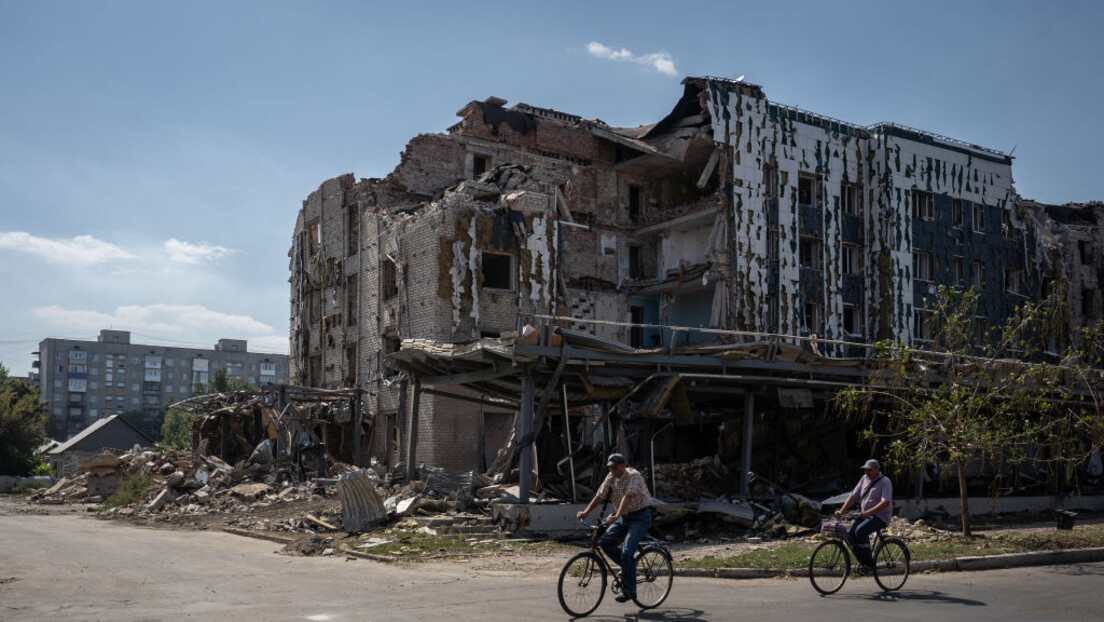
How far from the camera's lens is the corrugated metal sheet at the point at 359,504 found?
1970 cm

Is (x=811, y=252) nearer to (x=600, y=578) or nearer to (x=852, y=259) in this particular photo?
(x=852, y=259)

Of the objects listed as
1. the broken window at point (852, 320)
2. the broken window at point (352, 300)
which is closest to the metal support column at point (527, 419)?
the broken window at point (352, 300)

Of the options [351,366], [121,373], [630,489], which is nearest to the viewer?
[630,489]

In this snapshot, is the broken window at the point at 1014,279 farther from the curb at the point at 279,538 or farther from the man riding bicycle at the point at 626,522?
the man riding bicycle at the point at 626,522

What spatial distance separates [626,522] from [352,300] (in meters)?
29.7

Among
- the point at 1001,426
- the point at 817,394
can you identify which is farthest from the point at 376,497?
the point at 1001,426

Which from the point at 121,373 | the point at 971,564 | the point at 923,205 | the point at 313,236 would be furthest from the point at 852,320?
the point at 121,373

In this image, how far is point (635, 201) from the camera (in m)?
43.0

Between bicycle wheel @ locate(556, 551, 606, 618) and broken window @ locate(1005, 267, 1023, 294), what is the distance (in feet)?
139

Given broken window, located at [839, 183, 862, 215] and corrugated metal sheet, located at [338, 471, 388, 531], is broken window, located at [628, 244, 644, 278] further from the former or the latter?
corrugated metal sheet, located at [338, 471, 388, 531]

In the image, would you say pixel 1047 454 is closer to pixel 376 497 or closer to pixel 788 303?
pixel 788 303

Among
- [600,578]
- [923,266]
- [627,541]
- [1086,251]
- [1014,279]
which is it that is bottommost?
[600,578]

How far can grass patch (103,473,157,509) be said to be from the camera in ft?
99.3

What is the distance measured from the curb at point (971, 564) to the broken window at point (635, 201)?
93.6ft
